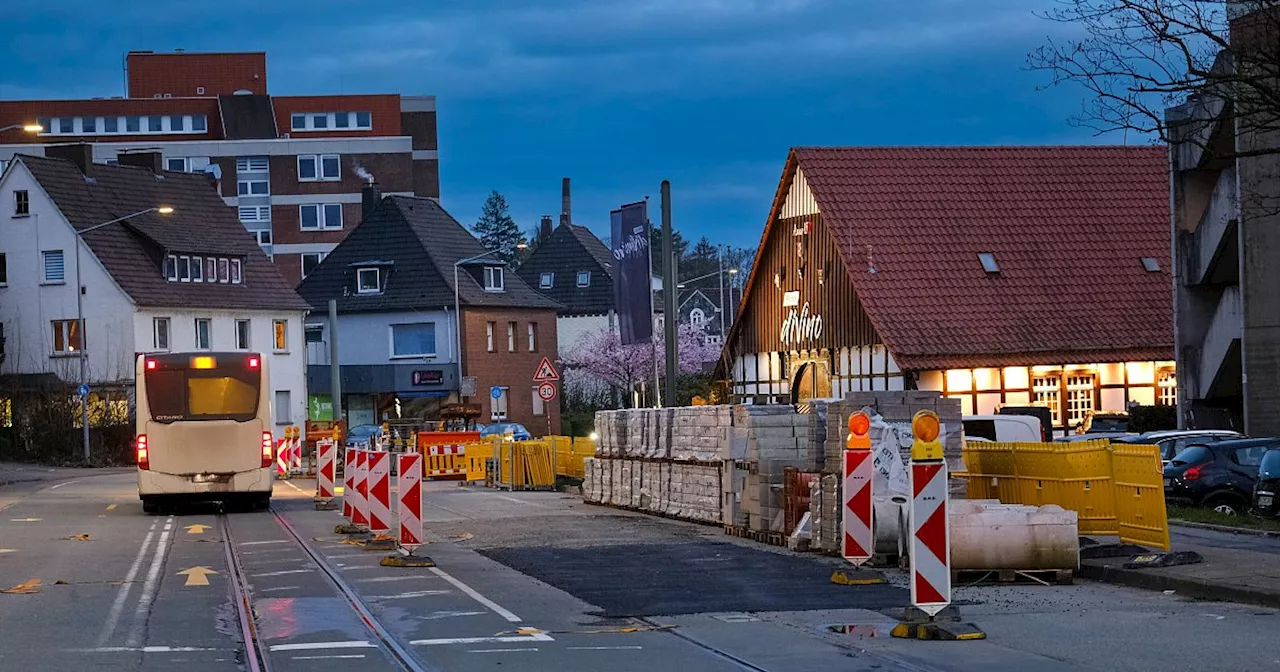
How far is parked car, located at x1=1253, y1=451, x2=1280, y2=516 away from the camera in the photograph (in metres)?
24.4

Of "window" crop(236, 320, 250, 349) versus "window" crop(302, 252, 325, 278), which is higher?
"window" crop(302, 252, 325, 278)

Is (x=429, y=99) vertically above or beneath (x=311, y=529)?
above

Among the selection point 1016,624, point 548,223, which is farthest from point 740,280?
point 1016,624

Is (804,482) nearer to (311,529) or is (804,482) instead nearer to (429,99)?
(311,529)

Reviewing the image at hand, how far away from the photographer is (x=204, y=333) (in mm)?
73000

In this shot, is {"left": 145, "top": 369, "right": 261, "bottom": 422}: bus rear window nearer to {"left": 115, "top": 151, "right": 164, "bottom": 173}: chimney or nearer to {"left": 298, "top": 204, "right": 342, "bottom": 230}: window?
{"left": 115, "top": 151, "right": 164, "bottom": 173}: chimney

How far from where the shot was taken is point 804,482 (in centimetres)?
2192

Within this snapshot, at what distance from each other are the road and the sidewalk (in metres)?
0.26

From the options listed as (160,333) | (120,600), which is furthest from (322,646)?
(160,333)

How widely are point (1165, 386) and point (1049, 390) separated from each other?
3722 millimetres

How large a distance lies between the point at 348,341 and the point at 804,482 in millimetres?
62328

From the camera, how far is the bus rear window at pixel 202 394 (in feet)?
102

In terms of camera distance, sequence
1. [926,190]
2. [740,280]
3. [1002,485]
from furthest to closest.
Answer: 1. [740,280]
2. [926,190]
3. [1002,485]

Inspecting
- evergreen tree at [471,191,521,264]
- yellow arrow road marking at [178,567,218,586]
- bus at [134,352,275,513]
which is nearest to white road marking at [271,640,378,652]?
yellow arrow road marking at [178,567,218,586]
